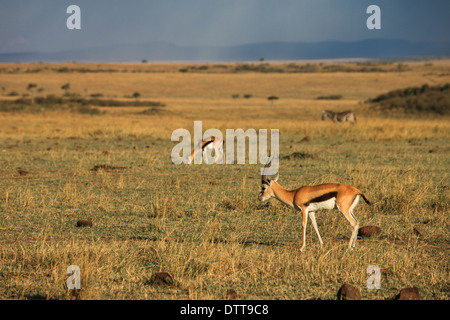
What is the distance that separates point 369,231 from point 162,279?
10.6ft

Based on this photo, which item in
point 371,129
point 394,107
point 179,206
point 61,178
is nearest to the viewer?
point 179,206

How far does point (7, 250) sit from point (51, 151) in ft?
35.2

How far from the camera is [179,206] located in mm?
9125

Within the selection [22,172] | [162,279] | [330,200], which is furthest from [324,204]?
[22,172]

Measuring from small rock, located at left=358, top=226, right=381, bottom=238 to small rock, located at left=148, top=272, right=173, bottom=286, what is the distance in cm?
309

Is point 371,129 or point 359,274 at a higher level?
point 371,129

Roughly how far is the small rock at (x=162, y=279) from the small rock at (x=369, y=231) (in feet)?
10.2

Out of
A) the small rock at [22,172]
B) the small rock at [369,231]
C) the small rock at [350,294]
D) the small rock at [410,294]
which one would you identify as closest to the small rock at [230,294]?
the small rock at [350,294]

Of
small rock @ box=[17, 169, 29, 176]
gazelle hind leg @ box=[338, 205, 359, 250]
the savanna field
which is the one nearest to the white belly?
gazelle hind leg @ box=[338, 205, 359, 250]

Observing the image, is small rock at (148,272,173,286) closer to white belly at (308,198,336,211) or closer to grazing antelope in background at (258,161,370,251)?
grazing antelope in background at (258,161,370,251)

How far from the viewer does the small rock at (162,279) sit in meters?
5.37
